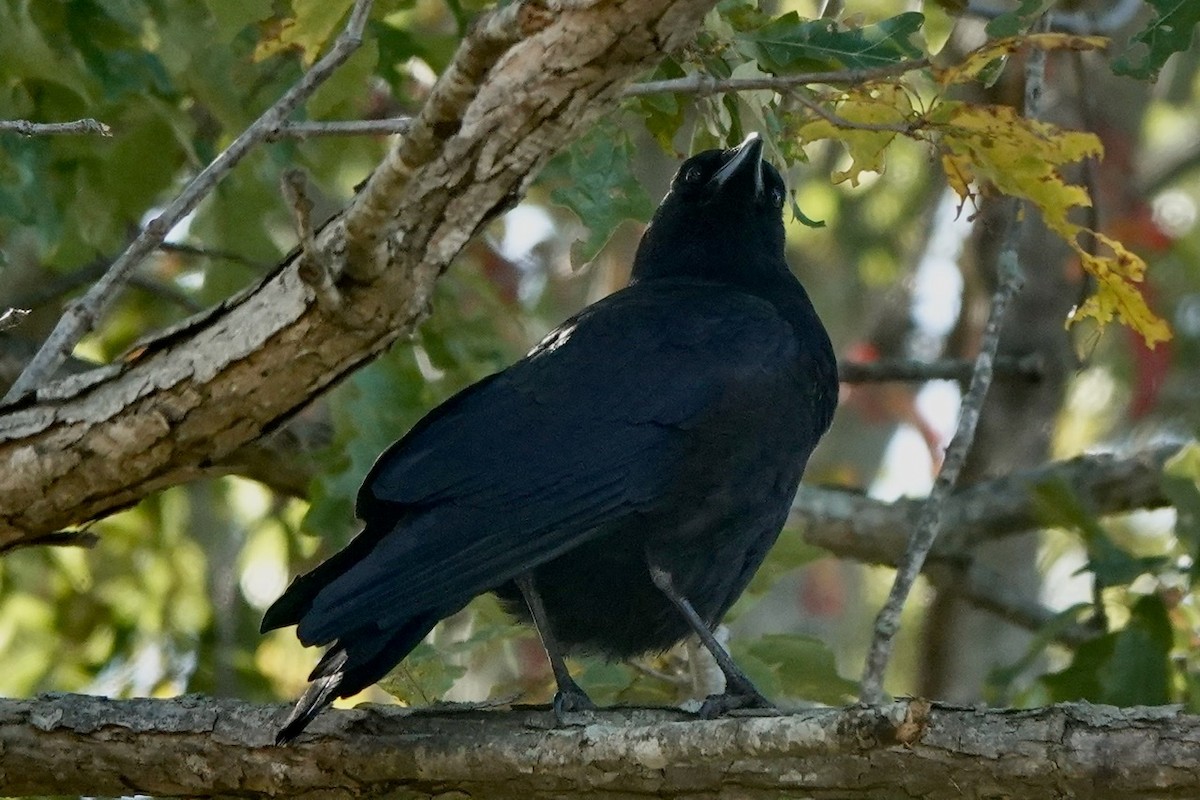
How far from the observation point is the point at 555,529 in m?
3.76

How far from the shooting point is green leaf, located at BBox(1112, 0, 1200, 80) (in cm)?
341

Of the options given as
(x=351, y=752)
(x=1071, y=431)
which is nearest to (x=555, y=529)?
(x=351, y=752)

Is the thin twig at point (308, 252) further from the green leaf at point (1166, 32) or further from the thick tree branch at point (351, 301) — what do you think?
the green leaf at point (1166, 32)

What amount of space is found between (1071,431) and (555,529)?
7.01 meters

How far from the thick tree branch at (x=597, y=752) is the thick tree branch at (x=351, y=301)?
0.46 meters

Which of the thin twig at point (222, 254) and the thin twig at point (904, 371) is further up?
the thin twig at point (222, 254)

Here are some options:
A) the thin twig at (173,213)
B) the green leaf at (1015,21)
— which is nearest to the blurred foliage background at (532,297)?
the green leaf at (1015,21)

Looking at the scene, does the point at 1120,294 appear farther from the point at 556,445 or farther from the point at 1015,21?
the point at 556,445

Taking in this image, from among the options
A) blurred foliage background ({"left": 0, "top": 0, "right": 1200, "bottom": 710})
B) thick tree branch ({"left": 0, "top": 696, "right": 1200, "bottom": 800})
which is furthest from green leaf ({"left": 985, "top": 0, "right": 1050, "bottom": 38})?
thick tree branch ({"left": 0, "top": 696, "right": 1200, "bottom": 800})

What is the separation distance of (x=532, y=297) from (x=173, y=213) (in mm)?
5478

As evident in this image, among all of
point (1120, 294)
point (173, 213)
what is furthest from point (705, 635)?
point (173, 213)

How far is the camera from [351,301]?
3.00m

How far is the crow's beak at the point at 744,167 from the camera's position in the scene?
4438 mm

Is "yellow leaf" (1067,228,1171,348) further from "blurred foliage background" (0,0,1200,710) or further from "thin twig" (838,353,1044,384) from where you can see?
"thin twig" (838,353,1044,384)
